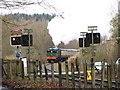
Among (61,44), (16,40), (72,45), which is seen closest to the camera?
(16,40)

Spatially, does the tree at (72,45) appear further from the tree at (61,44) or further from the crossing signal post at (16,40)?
the crossing signal post at (16,40)

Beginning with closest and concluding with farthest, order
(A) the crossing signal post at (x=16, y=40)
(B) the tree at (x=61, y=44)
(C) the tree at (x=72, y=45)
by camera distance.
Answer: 1. (A) the crossing signal post at (x=16, y=40)
2. (B) the tree at (x=61, y=44)
3. (C) the tree at (x=72, y=45)

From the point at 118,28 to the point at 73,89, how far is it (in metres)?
12.4

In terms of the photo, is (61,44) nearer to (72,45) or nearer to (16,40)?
(72,45)

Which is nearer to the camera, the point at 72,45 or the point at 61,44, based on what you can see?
the point at 61,44

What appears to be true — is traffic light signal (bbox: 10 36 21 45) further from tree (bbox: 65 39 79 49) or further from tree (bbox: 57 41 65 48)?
tree (bbox: 65 39 79 49)

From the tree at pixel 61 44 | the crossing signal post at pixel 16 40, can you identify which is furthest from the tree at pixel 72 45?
the crossing signal post at pixel 16 40

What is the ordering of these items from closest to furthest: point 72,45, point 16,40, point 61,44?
point 16,40 → point 61,44 → point 72,45

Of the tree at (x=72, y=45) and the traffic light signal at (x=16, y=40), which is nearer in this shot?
the traffic light signal at (x=16, y=40)

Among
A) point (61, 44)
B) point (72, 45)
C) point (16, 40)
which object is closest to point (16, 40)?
point (16, 40)

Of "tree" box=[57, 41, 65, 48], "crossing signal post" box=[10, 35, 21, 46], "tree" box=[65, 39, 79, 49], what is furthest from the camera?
"tree" box=[65, 39, 79, 49]

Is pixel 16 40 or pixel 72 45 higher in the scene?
pixel 16 40

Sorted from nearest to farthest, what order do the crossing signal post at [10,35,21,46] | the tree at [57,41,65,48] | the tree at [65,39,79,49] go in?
the crossing signal post at [10,35,21,46]
the tree at [57,41,65,48]
the tree at [65,39,79,49]

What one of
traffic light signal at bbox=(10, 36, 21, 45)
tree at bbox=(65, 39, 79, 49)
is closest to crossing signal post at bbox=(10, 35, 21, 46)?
traffic light signal at bbox=(10, 36, 21, 45)
